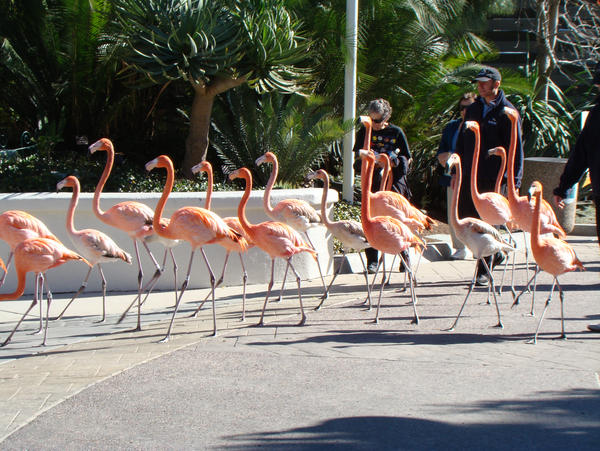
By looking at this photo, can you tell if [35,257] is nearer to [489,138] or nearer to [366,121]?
[366,121]

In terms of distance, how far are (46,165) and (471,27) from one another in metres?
8.70

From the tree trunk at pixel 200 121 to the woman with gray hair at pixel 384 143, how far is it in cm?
245

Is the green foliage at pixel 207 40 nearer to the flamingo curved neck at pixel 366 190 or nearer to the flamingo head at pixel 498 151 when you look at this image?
the flamingo curved neck at pixel 366 190

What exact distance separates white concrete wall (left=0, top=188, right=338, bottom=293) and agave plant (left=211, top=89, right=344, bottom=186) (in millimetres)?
2505

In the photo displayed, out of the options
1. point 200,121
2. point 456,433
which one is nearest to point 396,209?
point 456,433

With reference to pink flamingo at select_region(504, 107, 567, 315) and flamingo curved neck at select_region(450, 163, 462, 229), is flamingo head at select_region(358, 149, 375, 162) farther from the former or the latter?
pink flamingo at select_region(504, 107, 567, 315)

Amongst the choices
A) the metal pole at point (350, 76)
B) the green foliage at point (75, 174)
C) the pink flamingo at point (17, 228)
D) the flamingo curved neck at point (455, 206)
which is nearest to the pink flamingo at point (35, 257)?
the pink flamingo at point (17, 228)

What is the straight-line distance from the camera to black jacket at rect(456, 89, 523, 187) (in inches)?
306

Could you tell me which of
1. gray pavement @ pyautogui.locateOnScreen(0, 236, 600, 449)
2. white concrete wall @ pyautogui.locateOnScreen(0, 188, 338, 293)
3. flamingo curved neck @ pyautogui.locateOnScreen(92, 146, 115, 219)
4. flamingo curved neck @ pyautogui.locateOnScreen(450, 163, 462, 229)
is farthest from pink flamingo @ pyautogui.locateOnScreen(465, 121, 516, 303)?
flamingo curved neck @ pyautogui.locateOnScreen(92, 146, 115, 219)

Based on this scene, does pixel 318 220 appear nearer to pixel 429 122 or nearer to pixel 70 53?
pixel 70 53

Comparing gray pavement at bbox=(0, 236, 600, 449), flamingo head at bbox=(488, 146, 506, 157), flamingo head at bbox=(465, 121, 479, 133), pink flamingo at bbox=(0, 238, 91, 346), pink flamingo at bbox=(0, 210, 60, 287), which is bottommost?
gray pavement at bbox=(0, 236, 600, 449)

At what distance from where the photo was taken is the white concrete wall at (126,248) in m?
7.84

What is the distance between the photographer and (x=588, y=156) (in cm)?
628

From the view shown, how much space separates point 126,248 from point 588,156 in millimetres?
4794
